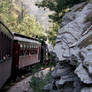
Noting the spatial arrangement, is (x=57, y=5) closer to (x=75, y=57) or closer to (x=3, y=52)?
(x=3, y=52)

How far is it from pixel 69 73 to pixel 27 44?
10170 millimetres

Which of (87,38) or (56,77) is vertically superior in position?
(87,38)

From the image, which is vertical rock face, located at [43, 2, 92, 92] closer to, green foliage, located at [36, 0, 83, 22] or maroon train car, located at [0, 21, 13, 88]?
maroon train car, located at [0, 21, 13, 88]

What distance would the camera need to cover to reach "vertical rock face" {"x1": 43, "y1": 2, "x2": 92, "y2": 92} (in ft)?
18.4

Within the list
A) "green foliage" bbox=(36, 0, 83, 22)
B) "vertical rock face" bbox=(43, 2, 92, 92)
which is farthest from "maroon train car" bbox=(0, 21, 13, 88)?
"green foliage" bbox=(36, 0, 83, 22)

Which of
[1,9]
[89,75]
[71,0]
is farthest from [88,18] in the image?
Result: [1,9]

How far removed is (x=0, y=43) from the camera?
310 inches

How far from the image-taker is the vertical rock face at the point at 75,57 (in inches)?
220

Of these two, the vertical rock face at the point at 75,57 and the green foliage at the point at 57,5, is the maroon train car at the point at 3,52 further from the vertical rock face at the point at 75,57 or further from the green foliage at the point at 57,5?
the green foliage at the point at 57,5

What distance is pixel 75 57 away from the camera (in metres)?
6.37

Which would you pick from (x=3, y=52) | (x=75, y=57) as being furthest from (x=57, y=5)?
(x=75, y=57)

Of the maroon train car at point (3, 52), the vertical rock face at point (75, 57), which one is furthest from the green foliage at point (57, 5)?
the maroon train car at point (3, 52)

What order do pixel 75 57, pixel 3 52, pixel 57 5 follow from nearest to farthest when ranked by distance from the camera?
pixel 75 57
pixel 3 52
pixel 57 5

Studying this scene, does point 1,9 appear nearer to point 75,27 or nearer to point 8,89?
point 8,89
